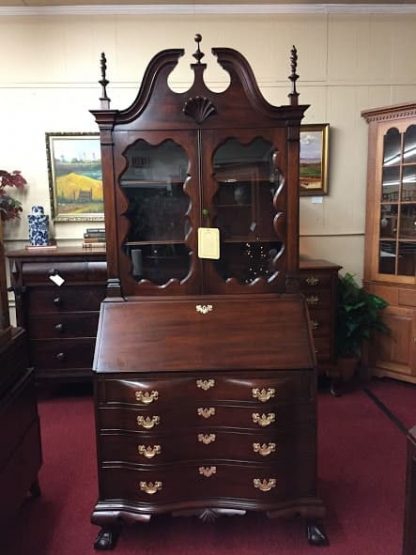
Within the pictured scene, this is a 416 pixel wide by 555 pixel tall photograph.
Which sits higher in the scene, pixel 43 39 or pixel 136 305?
pixel 43 39

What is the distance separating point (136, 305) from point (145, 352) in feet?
0.69

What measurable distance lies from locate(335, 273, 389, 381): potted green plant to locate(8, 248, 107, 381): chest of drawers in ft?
5.91

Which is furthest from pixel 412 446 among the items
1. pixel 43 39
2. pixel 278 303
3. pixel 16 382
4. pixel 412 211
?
pixel 43 39

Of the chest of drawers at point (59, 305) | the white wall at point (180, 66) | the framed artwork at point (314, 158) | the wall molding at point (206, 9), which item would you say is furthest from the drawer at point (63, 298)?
the wall molding at point (206, 9)

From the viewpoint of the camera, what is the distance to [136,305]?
179cm

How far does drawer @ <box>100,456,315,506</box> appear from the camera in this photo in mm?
1717

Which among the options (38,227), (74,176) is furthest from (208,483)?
(74,176)

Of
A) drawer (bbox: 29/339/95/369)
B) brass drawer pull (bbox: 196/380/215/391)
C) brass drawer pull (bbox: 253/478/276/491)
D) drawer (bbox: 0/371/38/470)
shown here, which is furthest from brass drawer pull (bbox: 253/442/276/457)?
drawer (bbox: 29/339/95/369)

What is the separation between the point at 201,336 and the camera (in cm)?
174

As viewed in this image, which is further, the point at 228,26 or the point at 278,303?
the point at 228,26

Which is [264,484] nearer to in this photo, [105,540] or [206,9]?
[105,540]

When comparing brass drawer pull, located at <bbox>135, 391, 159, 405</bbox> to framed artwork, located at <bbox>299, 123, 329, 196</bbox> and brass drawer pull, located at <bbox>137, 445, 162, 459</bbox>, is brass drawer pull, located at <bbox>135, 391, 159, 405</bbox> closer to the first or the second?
brass drawer pull, located at <bbox>137, 445, 162, 459</bbox>

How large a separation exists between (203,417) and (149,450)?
0.26 meters

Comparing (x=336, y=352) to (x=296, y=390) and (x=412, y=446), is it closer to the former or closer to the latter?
(x=296, y=390)
